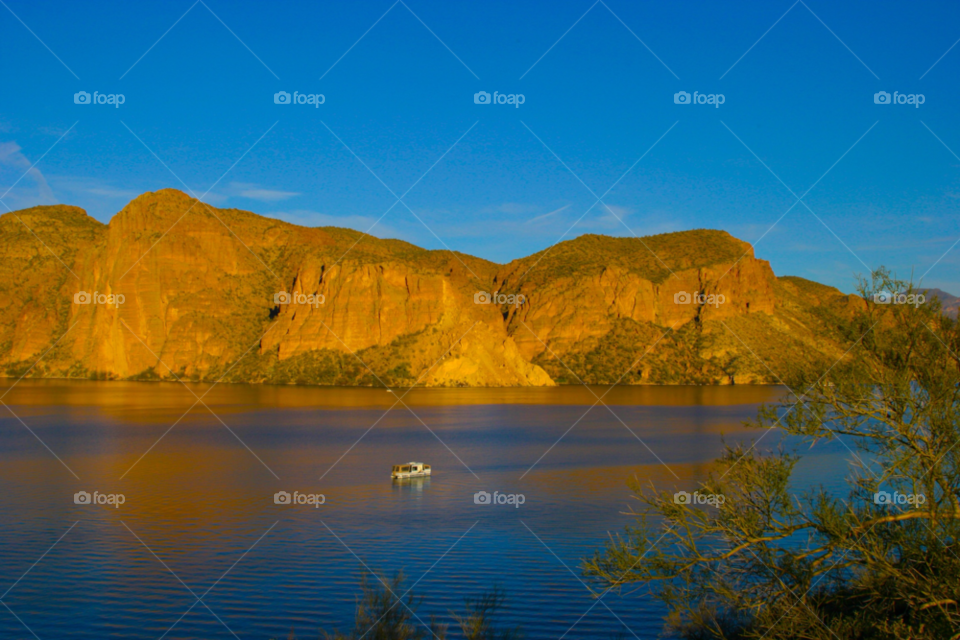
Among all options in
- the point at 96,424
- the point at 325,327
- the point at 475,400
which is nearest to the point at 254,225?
the point at 325,327

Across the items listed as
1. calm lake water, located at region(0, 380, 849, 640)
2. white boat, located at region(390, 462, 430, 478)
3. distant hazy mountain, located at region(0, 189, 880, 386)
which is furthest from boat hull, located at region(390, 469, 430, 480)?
distant hazy mountain, located at region(0, 189, 880, 386)

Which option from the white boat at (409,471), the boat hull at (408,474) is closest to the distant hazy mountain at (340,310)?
the white boat at (409,471)

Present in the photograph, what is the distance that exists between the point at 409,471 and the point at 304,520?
8.81 m

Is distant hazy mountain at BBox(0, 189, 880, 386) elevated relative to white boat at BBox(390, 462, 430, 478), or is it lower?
elevated

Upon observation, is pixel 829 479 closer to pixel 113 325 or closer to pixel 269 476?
pixel 269 476

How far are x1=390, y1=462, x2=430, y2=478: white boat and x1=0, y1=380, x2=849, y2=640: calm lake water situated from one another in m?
0.59

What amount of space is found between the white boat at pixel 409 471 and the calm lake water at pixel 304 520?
0.59 metres

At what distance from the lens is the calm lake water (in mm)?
14883

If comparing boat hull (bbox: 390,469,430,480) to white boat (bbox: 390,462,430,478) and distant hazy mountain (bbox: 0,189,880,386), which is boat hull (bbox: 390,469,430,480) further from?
distant hazy mountain (bbox: 0,189,880,386)

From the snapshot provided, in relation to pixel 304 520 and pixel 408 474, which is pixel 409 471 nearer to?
pixel 408 474

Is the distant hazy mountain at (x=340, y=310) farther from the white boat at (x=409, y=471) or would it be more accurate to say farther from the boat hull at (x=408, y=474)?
the boat hull at (x=408, y=474)

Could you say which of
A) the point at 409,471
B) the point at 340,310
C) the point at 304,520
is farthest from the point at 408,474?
the point at 340,310

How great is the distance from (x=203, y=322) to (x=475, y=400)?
6854 cm

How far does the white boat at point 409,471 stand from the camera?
31109 mm
